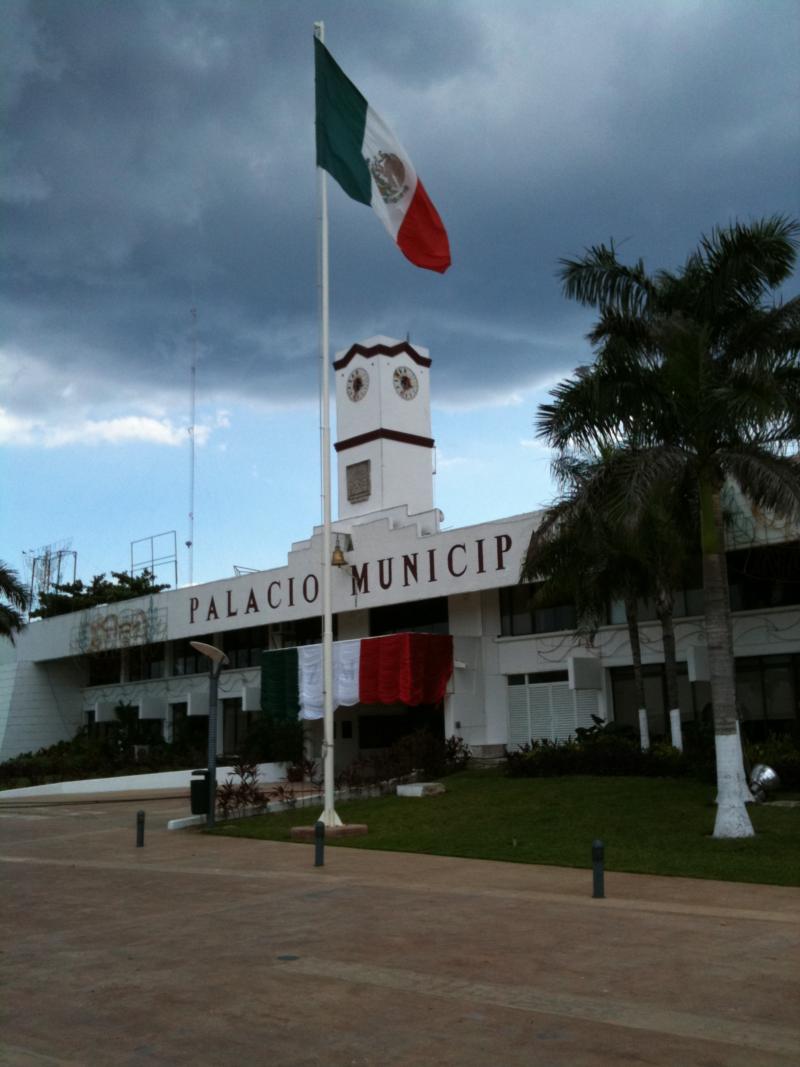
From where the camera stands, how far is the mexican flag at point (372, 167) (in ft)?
63.9

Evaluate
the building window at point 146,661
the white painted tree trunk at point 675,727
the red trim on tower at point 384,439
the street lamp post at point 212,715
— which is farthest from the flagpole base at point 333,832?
the building window at point 146,661

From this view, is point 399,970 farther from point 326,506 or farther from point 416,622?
point 416,622

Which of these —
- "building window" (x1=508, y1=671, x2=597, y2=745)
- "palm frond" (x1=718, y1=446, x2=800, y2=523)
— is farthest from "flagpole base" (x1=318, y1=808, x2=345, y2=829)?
"building window" (x1=508, y1=671, x2=597, y2=745)

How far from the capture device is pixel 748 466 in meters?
16.9

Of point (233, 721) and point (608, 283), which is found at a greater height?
point (608, 283)

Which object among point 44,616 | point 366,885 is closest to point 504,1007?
point 366,885

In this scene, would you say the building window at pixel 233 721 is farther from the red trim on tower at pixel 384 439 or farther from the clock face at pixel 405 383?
the clock face at pixel 405 383

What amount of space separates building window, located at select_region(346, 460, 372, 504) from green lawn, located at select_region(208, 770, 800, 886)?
13209mm

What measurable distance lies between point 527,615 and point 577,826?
14.2 meters

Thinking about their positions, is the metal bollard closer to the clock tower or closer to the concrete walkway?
the concrete walkway

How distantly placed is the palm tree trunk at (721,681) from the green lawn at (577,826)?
458mm

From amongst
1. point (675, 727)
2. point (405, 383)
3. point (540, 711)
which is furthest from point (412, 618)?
point (675, 727)

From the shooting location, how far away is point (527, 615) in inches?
1296

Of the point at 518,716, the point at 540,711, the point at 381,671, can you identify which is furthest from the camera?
the point at 518,716
